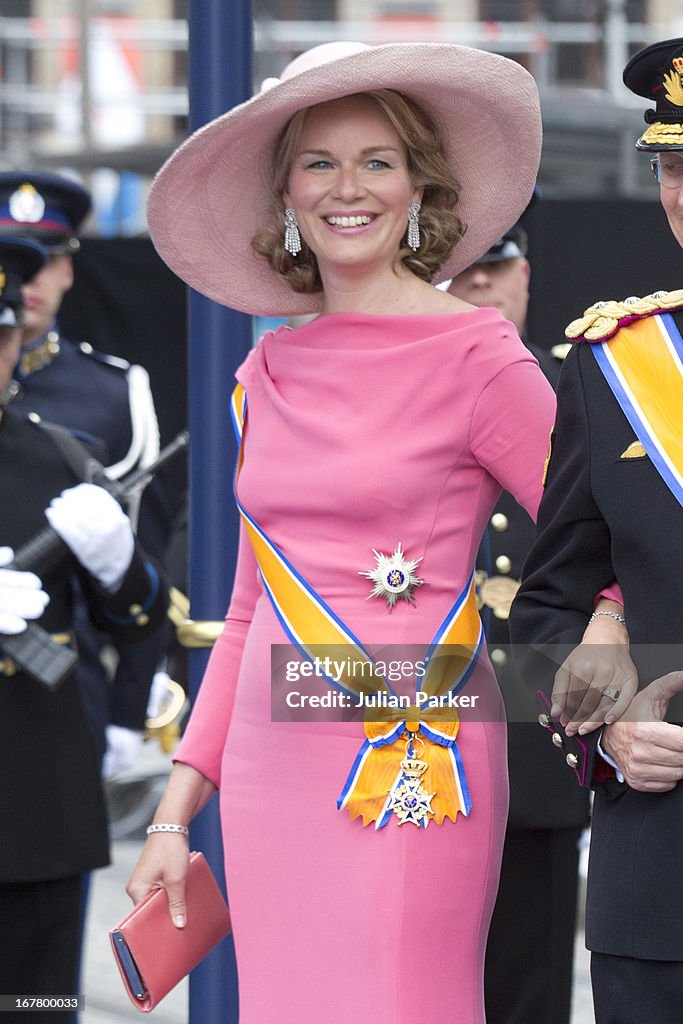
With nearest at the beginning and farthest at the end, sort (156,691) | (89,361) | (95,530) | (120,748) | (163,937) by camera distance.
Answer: (163,937), (95,530), (120,748), (156,691), (89,361)

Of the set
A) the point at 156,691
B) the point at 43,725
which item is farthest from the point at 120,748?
the point at 43,725

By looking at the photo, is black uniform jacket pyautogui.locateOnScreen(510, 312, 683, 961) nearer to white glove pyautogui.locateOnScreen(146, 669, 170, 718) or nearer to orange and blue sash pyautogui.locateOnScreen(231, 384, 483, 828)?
orange and blue sash pyautogui.locateOnScreen(231, 384, 483, 828)

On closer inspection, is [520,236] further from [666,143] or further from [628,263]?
[628,263]

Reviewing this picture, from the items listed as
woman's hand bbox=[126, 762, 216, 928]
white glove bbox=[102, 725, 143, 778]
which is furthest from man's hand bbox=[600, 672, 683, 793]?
white glove bbox=[102, 725, 143, 778]

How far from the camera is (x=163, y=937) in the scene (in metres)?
2.62

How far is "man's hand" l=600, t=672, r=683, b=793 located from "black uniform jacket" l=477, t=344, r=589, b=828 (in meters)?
1.08

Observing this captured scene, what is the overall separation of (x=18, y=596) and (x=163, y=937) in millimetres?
1013

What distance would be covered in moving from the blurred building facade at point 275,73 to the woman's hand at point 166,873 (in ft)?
9.56

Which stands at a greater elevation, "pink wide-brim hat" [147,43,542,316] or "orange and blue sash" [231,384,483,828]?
"pink wide-brim hat" [147,43,542,316]

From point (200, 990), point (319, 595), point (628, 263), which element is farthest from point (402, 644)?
point (628, 263)

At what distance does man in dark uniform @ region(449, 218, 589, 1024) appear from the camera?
11.3 ft

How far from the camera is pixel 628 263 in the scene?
25.6 ft

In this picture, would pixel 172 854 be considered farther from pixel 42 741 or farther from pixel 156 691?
pixel 156 691

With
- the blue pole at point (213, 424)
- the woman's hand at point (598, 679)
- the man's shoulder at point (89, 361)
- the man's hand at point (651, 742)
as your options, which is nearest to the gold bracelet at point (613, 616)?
the woman's hand at point (598, 679)
